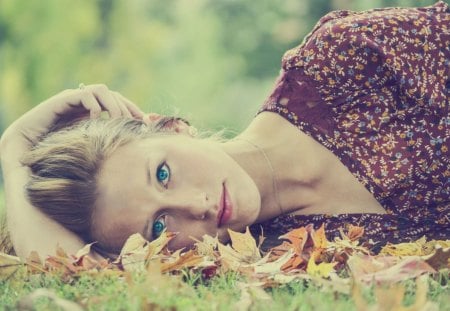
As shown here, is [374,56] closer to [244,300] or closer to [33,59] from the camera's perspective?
[244,300]

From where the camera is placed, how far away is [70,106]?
3672 mm

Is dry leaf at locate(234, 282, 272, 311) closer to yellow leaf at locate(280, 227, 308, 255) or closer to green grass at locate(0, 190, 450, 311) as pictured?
green grass at locate(0, 190, 450, 311)

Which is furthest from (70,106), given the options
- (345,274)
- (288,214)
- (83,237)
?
(345,274)

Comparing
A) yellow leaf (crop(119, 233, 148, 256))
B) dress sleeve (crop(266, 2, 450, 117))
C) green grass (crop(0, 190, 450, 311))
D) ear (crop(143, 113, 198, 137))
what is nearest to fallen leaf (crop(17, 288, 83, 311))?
green grass (crop(0, 190, 450, 311))

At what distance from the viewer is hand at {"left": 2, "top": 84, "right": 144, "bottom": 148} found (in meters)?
3.63

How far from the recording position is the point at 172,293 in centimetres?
213

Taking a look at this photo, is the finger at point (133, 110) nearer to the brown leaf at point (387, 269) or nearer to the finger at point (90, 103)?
the finger at point (90, 103)

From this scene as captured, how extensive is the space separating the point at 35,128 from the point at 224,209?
94 centimetres

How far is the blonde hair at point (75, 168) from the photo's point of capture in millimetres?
3273

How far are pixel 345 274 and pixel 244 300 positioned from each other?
50 centimetres

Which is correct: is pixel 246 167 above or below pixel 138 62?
above

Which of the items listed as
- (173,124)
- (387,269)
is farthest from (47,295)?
(173,124)

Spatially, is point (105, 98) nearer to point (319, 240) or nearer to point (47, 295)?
point (319, 240)

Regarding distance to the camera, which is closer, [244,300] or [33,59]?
[244,300]
